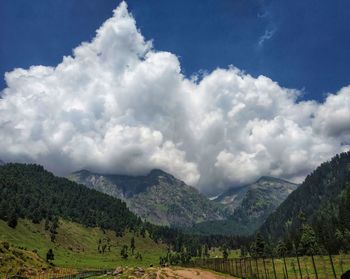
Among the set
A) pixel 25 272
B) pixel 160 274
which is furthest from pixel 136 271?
pixel 25 272

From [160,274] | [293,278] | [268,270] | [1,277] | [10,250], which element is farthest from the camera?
[268,270]

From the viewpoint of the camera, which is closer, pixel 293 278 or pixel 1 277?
pixel 1 277

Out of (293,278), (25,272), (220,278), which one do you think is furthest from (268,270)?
(25,272)

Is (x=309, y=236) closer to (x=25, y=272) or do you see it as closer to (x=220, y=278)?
(x=220, y=278)

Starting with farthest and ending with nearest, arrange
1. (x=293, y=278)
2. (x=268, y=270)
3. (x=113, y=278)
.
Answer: (x=268, y=270) < (x=293, y=278) < (x=113, y=278)

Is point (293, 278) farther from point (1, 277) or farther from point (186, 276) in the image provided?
point (1, 277)

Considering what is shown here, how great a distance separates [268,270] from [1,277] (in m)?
126

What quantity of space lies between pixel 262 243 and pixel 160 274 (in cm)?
8528

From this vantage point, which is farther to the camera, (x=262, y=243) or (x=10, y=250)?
(x=262, y=243)

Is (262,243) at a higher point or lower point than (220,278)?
higher

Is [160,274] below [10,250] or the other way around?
below

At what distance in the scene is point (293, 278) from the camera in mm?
158750

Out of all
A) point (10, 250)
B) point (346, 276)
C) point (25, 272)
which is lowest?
point (346, 276)

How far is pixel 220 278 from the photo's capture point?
13512 centimetres
